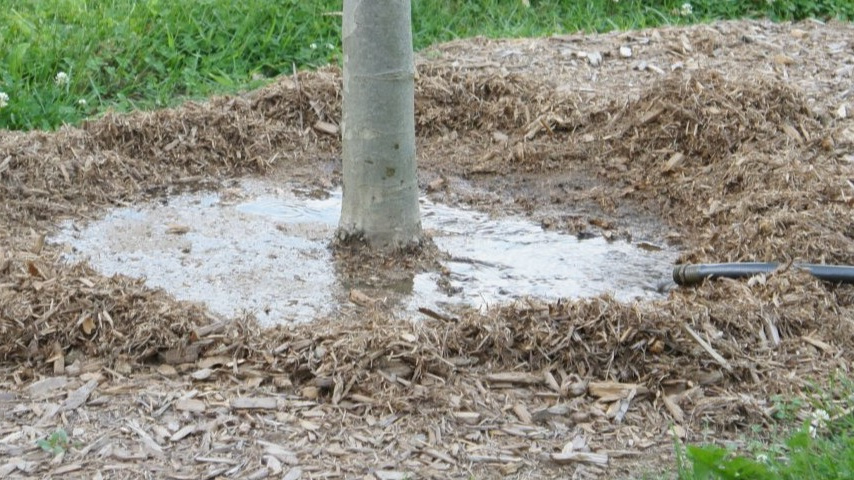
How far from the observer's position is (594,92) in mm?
7484

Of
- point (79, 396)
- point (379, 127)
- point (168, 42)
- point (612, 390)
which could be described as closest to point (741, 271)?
point (612, 390)

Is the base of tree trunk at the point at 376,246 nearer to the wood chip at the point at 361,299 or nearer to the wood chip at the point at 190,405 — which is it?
the wood chip at the point at 361,299

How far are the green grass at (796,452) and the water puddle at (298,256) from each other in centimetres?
136

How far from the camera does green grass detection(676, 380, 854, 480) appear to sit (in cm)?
327

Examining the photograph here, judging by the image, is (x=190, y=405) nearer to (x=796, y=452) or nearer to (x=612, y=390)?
(x=612, y=390)

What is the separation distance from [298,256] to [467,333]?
1.39m

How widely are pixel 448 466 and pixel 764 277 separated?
1823mm

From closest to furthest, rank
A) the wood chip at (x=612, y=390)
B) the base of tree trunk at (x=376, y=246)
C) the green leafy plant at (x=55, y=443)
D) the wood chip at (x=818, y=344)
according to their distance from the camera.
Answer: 1. the green leafy plant at (x=55, y=443)
2. the wood chip at (x=612, y=390)
3. the wood chip at (x=818, y=344)
4. the base of tree trunk at (x=376, y=246)

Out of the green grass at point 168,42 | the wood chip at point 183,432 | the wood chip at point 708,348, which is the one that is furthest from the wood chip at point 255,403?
the green grass at point 168,42

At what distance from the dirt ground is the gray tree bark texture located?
2.22 ft

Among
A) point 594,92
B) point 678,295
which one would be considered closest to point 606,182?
point 594,92

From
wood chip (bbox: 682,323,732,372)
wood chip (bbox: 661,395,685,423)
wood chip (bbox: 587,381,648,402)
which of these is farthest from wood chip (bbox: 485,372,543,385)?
wood chip (bbox: 682,323,732,372)

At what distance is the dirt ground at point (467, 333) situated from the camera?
3705mm

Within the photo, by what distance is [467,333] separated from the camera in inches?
168
